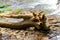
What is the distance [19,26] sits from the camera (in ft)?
27.9

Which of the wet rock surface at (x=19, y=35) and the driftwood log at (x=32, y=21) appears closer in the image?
the wet rock surface at (x=19, y=35)

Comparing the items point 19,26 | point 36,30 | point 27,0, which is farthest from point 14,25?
point 27,0

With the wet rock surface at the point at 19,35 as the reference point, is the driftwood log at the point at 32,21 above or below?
above

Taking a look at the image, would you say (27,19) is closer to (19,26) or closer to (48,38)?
(19,26)

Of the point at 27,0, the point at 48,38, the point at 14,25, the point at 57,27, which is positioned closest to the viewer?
the point at 48,38

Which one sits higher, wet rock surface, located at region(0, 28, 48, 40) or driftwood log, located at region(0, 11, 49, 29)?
driftwood log, located at region(0, 11, 49, 29)

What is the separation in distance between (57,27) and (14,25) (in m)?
2.12

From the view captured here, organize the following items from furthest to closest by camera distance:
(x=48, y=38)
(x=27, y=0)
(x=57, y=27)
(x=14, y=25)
→ (x=27, y=0) → (x=57, y=27) → (x=14, y=25) → (x=48, y=38)

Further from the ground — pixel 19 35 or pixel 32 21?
pixel 32 21

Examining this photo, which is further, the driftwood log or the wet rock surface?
the driftwood log

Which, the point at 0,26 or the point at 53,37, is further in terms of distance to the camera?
the point at 0,26

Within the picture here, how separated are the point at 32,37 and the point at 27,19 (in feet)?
2.78

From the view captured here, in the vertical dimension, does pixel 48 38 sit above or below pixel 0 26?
below

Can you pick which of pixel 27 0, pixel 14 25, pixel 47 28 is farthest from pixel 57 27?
pixel 27 0
